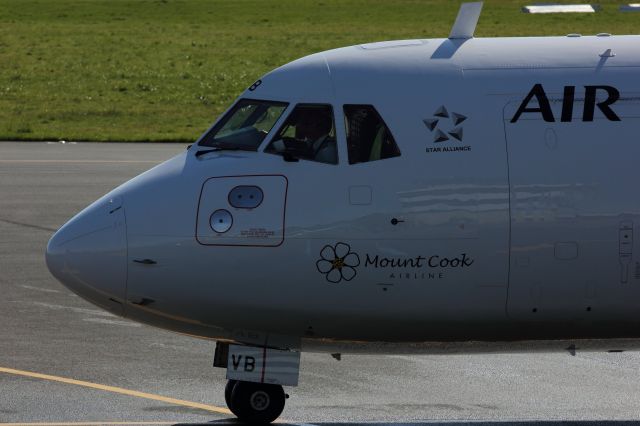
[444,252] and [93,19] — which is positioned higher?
[93,19]

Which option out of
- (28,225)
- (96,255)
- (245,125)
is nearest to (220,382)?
(96,255)

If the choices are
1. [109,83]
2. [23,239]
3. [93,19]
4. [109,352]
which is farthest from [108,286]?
[93,19]

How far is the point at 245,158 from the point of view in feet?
39.0

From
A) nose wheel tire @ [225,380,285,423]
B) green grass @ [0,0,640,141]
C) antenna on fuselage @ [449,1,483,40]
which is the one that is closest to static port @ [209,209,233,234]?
nose wheel tire @ [225,380,285,423]

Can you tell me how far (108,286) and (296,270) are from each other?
5.44 feet

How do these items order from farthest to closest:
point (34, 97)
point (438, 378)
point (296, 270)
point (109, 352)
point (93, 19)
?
1. point (93, 19)
2. point (34, 97)
3. point (109, 352)
4. point (438, 378)
5. point (296, 270)

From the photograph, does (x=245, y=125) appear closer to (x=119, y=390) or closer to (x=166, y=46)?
(x=119, y=390)

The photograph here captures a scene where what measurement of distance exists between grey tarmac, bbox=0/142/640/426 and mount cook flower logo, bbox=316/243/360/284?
214 centimetres

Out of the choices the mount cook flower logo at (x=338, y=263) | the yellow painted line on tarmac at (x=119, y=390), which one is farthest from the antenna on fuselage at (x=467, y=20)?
the yellow painted line on tarmac at (x=119, y=390)

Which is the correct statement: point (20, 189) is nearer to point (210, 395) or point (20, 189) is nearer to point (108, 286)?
point (210, 395)

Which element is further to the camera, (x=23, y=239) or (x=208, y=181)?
(x=23, y=239)

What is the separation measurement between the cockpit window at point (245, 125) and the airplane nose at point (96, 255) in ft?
3.61

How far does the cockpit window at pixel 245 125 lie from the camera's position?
39.5ft

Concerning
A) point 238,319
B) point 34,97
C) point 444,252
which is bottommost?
point 238,319
